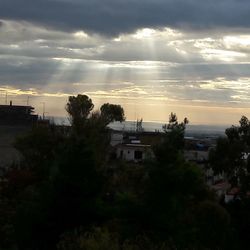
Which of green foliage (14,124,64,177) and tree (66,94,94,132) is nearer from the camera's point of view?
green foliage (14,124,64,177)

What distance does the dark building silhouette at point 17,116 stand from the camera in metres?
63.2

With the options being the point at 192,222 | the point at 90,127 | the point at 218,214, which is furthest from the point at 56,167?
the point at 90,127

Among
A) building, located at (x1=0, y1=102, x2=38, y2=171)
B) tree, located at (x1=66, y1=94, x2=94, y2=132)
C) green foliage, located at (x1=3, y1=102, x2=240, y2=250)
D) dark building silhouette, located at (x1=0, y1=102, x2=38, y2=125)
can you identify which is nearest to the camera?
green foliage, located at (x1=3, y1=102, x2=240, y2=250)

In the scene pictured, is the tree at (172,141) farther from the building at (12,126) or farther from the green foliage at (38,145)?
the building at (12,126)

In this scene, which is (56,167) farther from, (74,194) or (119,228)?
(119,228)

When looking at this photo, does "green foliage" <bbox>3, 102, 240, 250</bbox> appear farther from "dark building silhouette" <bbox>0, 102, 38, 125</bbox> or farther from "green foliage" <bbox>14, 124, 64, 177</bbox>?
"dark building silhouette" <bbox>0, 102, 38, 125</bbox>

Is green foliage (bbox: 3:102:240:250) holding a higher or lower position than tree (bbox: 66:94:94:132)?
lower

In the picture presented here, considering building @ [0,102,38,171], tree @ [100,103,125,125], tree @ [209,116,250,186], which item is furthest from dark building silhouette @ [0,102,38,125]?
tree @ [209,116,250,186]

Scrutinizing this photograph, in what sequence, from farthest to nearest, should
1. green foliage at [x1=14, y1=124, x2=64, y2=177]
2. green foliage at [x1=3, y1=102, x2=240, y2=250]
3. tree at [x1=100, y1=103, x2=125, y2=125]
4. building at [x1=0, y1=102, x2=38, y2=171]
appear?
1. tree at [x1=100, y1=103, x2=125, y2=125]
2. building at [x1=0, y1=102, x2=38, y2=171]
3. green foliage at [x1=14, y1=124, x2=64, y2=177]
4. green foliage at [x1=3, y1=102, x2=240, y2=250]

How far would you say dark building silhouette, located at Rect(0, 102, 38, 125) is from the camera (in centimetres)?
6316

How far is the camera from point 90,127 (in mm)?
43562

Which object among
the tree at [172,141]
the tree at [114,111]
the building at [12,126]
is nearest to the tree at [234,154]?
the tree at [172,141]

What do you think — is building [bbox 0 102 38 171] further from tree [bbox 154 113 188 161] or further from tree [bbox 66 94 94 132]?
tree [bbox 154 113 188 161]

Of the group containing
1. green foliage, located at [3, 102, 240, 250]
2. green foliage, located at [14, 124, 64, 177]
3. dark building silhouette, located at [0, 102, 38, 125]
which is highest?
dark building silhouette, located at [0, 102, 38, 125]
